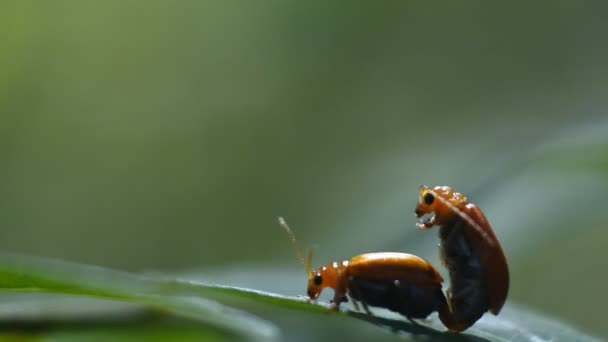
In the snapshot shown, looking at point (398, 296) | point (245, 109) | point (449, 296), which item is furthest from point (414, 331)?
point (245, 109)

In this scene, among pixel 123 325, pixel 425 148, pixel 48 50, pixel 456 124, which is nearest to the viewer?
pixel 123 325

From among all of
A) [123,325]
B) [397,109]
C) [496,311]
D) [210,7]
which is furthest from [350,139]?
[123,325]

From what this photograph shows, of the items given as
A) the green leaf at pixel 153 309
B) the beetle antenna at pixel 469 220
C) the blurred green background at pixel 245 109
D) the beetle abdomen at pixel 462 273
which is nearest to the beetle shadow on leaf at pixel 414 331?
the green leaf at pixel 153 309

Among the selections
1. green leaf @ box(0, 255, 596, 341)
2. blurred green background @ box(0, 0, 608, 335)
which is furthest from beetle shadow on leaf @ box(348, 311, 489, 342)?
blurred green background @ box(0, 0, 608, 335)

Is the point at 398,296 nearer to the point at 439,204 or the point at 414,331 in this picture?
the point at 439,204

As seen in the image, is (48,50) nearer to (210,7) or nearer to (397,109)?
(210,7)

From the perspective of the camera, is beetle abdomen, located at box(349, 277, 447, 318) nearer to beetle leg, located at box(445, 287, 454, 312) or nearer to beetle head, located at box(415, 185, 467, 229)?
beetle leg, located at box(445, 287, 454, 312)

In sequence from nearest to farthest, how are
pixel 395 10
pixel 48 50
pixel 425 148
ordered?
pixel 425 148
pixel 48 50
pixel 395 10

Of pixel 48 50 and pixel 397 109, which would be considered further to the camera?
pixel 397 109

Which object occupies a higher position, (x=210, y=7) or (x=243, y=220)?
(x=210, y=7)
